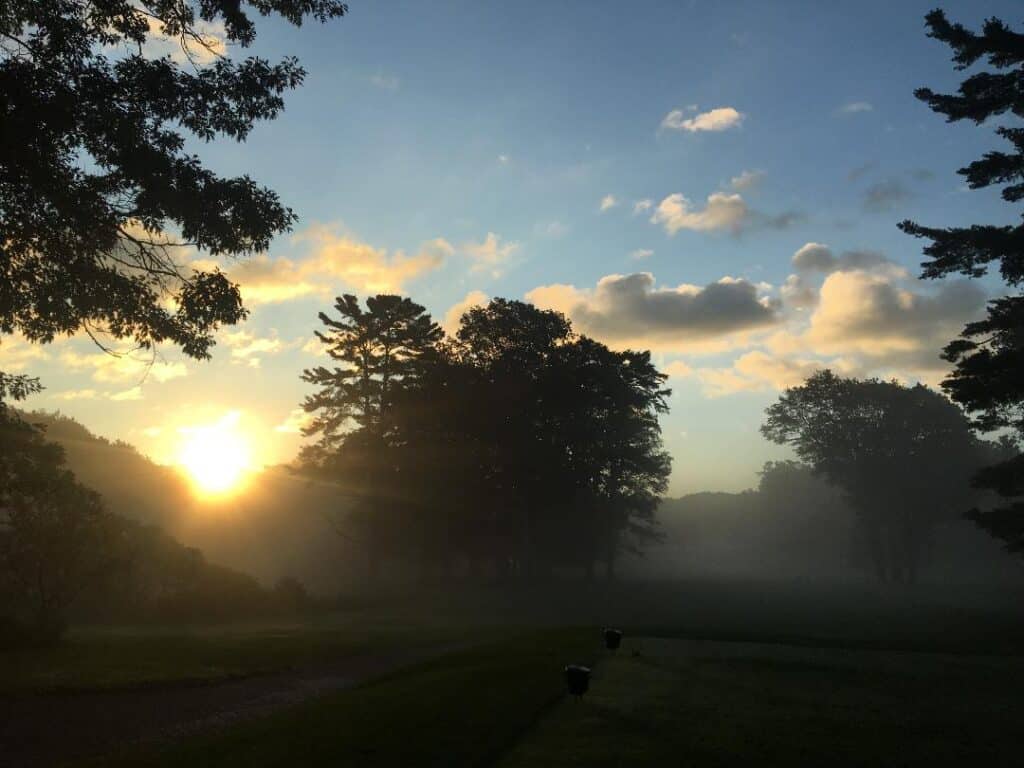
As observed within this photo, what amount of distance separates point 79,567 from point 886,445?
6995 cm

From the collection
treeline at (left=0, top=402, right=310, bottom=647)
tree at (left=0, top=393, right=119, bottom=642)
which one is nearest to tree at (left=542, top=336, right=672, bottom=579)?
treeline at (left=0, top=402, right=310, bottom=647)

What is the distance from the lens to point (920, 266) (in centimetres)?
2862

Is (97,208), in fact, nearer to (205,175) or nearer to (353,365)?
(205,175)

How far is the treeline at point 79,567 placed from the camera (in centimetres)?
2381

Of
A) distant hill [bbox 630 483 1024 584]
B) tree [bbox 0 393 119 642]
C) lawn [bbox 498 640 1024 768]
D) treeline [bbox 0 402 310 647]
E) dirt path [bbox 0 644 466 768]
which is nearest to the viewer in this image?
lawn [bbox 498 640 1024 768]

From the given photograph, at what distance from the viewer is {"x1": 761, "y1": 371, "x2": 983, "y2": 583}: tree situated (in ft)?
230

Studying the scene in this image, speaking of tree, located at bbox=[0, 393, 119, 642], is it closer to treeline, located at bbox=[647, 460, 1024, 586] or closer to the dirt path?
the dirt path

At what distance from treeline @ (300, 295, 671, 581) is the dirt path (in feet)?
114

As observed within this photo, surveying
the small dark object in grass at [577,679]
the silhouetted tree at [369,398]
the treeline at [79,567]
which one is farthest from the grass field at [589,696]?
the silhouetted tree at [369,398]

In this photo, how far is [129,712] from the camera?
1568 cm

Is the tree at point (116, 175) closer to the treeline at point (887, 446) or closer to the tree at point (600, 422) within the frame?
the tree at point (600, 422)

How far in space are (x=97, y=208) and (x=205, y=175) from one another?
270 cm

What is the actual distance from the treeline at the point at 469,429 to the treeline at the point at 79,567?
14.0 meters

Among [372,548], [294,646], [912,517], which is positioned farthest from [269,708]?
[912,517]
